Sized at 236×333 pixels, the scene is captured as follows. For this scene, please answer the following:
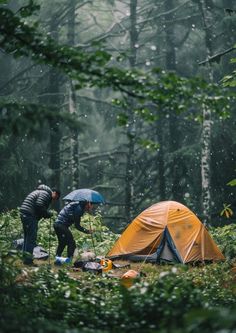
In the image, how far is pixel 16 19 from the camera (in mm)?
6547

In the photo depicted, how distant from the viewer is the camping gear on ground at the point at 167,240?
13.8 metres

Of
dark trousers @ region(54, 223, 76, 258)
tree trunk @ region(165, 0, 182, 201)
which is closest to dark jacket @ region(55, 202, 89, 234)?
dark trousers @ region(54, 223, 76, 258)

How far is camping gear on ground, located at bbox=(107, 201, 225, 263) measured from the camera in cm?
1377

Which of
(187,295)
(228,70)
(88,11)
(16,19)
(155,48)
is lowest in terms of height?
(187,295)

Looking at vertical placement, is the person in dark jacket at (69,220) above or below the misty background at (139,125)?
below

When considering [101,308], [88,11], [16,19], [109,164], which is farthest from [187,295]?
[88,11]

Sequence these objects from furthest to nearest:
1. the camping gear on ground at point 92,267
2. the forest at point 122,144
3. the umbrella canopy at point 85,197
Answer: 1. the umbrella canopy at point 85,197
2. the camping gear on ground at point 92,267
3. the forest at point 122,144

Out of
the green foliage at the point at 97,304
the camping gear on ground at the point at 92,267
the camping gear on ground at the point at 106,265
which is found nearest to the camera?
the green foliage at the point at 97,304

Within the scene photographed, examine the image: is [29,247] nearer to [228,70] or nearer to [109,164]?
[228,70]

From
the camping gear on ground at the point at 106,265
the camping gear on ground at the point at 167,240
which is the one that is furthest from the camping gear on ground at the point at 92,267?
the camping gear on ground at the point at 167,240

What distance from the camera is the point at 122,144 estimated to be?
2534 cm

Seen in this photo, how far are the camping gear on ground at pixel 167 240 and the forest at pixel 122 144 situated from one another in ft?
1.54

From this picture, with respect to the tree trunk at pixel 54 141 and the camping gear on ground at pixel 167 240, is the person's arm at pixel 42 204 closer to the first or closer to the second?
the camping gear on ground at pixel 167 240

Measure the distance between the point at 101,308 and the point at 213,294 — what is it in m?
2.61
